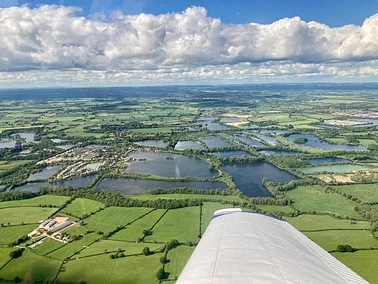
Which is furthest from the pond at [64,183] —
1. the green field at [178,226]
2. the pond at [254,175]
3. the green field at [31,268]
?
the pond at [254,175]

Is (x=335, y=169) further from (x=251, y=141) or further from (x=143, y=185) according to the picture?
(x=143, y=185)

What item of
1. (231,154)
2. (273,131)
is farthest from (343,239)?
(273,131)

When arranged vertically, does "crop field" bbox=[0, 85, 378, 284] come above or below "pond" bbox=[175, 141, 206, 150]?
above

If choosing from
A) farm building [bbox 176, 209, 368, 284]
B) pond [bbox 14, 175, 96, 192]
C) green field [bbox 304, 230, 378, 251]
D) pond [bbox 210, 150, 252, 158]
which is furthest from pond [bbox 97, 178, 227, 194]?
farm building [bbox 176, 209, 368, 284]

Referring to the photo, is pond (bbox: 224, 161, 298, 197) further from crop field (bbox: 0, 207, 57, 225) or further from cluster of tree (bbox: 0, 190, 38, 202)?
cluster of tree (bbox: 0, 190, 38, 202)

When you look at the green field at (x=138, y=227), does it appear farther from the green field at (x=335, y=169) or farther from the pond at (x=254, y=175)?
the green field at (x=335, y=169)

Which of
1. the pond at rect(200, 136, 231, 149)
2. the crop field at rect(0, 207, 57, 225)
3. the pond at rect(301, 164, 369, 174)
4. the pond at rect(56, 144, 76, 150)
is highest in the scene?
the crop field at rect(0, 207, 57, 225)
